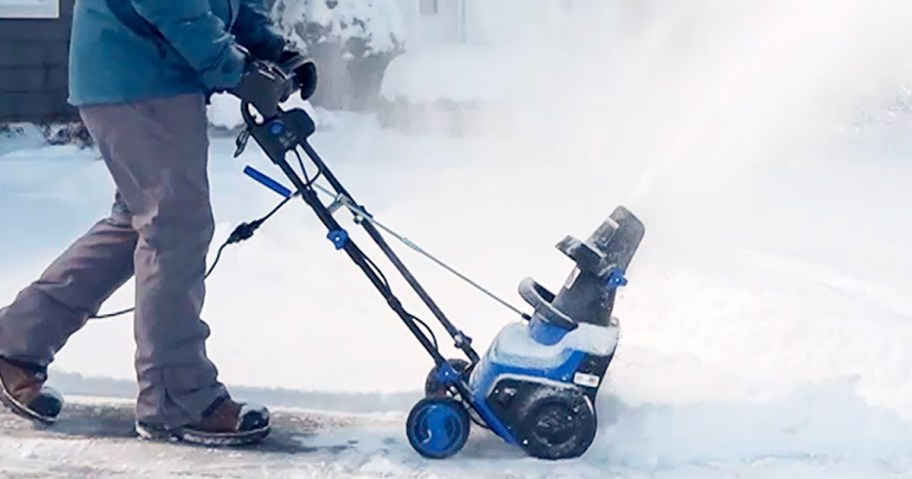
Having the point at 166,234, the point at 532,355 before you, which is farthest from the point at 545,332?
the point at 166,234

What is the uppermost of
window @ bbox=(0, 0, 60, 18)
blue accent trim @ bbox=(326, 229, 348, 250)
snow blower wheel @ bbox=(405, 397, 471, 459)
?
window @ bbox=(0, 0, 60, 18)

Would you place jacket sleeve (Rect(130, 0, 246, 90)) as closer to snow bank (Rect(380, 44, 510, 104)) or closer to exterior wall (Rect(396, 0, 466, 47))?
snow bank (Rect(380, 44, 510, 104))

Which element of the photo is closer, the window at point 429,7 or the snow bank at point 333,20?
the snow bank at point 333,20

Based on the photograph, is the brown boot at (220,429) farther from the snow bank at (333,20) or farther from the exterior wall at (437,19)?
the exterior wall at (437,19)

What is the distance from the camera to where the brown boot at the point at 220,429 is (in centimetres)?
360

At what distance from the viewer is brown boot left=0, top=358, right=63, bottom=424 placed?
374 centimetres

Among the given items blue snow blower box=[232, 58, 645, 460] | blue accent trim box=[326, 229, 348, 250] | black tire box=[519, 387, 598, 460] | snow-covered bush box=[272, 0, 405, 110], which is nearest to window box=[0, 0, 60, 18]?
snow-covered bush box=[272, 0, 405, 110]

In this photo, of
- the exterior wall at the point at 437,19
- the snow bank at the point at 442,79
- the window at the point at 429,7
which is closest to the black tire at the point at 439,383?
the snow bank at the point at 442,79

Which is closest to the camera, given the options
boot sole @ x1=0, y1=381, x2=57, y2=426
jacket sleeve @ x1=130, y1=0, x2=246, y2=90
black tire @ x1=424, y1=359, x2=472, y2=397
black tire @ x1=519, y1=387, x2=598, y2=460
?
jacket sleeve @ x1=130, y1=0, x2=246, y2=90

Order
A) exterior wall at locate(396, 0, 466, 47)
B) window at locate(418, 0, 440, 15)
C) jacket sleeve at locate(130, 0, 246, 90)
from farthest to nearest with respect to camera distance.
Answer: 1. window at locate(418, 0, 440, 15)
2. exterior wall at locate(396, 0, 466, 47)
3. jacket sleeve at locate(130, 0, 246, 90)

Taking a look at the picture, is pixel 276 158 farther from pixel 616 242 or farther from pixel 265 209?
pixel 265 209

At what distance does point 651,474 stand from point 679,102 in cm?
827

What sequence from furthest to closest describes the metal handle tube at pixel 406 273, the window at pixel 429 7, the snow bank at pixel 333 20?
the window at pixel 429 7, the snow bank at pixel 333 20, the metal handle tube at pixel 406 273

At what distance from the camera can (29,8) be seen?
35.3ft
